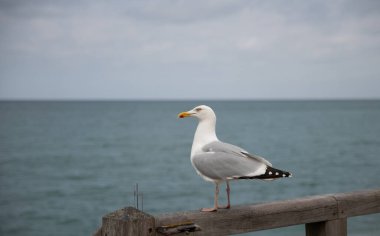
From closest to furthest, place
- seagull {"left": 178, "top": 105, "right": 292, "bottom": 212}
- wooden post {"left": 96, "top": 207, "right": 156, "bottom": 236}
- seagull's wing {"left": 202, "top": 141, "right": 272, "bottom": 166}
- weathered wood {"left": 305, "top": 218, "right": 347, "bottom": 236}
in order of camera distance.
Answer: wooden post {"left": 96, "top": 207, "right": 156, "bottom": 236} → weathered wood {"left": 305, "top": 218, "right": 347, "bottom": 236} → seagull {"left": 178, "top": 105, "right": 292, "bottom": 212} → seagull's wing {"left": 202, "top": 141, "right": 272, "bottom": 166}

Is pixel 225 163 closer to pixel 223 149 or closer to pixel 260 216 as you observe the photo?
pixel 223 149

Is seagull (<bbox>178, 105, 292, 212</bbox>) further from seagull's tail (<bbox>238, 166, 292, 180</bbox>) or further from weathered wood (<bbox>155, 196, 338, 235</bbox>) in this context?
weathered wood (<bbox>155, 196, 338, 235</bbox>)

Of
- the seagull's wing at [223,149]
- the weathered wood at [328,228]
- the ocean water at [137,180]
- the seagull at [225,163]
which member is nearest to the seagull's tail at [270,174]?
the seagull at [225,163]

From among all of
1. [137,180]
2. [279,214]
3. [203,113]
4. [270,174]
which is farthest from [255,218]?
[137,180]

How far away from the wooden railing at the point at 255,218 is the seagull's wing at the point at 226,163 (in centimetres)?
35

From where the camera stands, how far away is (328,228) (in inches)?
110

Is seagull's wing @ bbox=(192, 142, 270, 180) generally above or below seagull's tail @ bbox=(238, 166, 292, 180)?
above

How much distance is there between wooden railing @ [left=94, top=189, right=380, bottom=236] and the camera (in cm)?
210

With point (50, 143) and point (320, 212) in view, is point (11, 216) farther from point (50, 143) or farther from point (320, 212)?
point (50, 143)

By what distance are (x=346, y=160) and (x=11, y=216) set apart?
19635 millimetres

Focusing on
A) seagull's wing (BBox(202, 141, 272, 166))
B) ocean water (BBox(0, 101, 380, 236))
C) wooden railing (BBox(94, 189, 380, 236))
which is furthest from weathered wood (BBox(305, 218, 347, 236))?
ocean water (BBox(0, 101, 380, 236))

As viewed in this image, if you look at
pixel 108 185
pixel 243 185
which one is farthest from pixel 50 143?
pixel 243 185

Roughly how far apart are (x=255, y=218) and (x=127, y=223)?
770mm

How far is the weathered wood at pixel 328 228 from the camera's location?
9.20 feet
